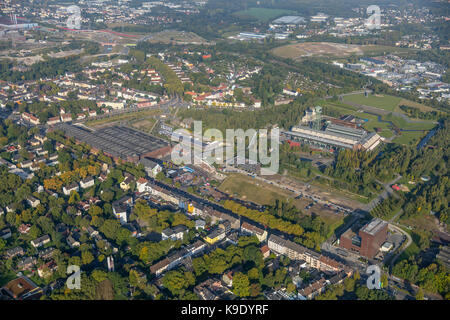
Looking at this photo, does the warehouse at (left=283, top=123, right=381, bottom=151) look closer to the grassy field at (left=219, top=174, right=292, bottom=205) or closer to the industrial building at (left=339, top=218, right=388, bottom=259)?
the grassy field at (left=219, top=174, right=292, bottom=205)

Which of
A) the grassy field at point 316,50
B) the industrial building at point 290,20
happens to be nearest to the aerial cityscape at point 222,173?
the grassy field at point 316,50

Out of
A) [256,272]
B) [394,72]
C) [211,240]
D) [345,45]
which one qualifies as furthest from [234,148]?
[345,45]

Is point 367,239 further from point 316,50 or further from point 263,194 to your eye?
point 316,50

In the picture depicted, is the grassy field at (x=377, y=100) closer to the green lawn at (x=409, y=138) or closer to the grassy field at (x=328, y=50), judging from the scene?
the green lawn at (x=409, y=138)

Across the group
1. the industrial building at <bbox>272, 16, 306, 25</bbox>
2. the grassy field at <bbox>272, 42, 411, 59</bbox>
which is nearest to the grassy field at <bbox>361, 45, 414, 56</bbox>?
the grassy field at <bbox>272, 42, 411, 59</bbox>

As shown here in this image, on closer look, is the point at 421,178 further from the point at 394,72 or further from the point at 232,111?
the point at 394,72

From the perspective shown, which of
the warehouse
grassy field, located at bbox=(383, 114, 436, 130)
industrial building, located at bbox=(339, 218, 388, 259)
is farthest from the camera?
grassy field, located at bbox=(383, 114, 436, 130)

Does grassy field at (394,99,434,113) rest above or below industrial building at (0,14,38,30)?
below
